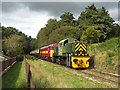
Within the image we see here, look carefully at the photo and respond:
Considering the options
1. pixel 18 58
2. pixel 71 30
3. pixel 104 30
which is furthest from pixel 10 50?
pixel 104 30

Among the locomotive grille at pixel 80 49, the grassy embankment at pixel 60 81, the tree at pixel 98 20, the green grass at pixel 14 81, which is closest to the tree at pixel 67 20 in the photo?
the tree at pixel 98 20

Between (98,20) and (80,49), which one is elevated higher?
(98,20)

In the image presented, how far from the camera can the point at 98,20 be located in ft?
117

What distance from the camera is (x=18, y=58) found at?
81.0 feet

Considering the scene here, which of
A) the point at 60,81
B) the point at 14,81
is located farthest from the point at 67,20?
the point at 60,81

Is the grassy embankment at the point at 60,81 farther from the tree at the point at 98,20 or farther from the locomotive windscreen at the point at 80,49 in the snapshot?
the tree at the point at 98,20

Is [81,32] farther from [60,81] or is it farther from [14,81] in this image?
[60,81]

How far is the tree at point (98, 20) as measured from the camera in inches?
1411

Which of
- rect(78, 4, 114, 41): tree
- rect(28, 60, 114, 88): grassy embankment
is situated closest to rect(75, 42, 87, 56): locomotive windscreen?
rect(28, 60, 114, 88): grassy embankment

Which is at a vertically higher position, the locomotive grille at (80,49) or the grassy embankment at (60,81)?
the locomotive grille at (80,49)

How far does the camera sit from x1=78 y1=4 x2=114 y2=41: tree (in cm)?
3584

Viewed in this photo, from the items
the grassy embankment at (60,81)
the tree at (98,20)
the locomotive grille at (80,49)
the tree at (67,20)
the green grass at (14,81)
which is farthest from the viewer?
the tree at (67,20)

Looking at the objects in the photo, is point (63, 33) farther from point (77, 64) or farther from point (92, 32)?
point (77, 64)

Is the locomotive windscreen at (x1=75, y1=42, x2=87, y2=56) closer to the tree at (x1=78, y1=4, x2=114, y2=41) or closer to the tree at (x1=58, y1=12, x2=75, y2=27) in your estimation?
the tree at (x1=78, y1=4, x2=114, y2=41)
